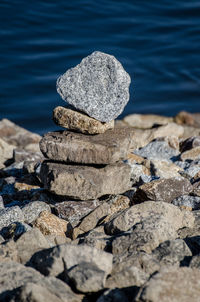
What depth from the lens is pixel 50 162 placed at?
6.95 m

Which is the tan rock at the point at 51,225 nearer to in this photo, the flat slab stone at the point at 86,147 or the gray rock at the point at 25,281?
the flat slab stone at the point at 86,147

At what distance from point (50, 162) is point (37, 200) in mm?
629

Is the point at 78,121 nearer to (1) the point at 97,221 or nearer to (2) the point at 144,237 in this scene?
(1) the point at 97,221

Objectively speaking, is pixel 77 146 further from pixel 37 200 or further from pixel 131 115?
pixel 131 115

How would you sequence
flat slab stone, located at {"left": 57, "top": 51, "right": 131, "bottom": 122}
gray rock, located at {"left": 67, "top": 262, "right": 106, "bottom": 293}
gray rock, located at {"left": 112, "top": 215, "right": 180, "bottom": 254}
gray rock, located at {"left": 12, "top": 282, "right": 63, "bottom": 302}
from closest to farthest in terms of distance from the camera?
1. gray rock, located at {"left": 12, "top": 282, "right": 63, "bottom": 302}
2. gray rock, located at {"left": 67, "top": 262, "right": 106, "bottom": 293}
3. gray rock, located at {"left": 112, "top": 215, "right": 180, "bottom": 254}
4. flat slab stone, located at {"left": 57, "top": 51, "right": 131, "bottom": 122}

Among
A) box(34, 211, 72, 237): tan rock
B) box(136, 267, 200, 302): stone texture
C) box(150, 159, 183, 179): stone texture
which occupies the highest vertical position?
box(136, 267, 200, 302): stone texture

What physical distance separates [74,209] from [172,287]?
8.67 feet

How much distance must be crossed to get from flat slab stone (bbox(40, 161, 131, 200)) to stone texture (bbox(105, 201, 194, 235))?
94 centimetres

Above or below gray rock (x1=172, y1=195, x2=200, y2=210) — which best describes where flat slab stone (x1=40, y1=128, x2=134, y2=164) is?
above

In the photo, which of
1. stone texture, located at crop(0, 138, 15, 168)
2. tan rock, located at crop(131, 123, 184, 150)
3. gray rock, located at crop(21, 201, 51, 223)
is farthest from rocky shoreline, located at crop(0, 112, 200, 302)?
tan rock, located at crop(131, 123, 184, 150)

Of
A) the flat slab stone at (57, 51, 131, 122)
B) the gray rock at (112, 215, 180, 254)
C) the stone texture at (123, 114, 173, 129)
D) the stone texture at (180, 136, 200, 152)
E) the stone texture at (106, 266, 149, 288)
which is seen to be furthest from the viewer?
the stone texture at (123, 114, 173, 129)

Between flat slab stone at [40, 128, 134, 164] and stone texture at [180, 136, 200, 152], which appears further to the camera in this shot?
stone texture at [180, 136, 200, 152]

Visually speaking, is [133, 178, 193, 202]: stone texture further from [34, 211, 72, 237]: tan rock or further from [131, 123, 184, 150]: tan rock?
[131, 123, 184, 150]: tan rock

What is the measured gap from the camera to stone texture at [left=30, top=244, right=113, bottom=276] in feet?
15.1
